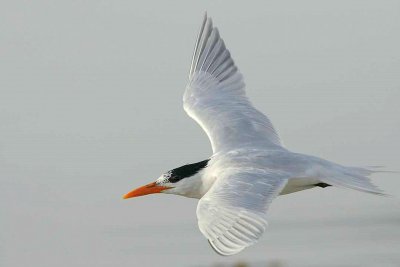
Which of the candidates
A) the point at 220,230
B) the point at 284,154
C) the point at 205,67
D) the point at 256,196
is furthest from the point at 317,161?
the point at 205,67

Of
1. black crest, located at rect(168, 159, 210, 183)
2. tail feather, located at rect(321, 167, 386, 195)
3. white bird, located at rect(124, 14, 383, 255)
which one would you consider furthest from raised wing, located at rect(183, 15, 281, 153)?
tail feather, located at rect(321, 167, 386, 195)

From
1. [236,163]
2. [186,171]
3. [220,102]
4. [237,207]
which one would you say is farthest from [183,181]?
[237,207]

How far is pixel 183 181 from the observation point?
7.42 metres

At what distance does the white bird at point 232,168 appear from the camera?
599 cm

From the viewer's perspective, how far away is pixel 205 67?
8938 mm

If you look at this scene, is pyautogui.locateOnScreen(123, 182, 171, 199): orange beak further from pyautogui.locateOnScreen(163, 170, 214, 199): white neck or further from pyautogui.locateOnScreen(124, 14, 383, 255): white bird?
pyautogui.locateOnScreen(163, 170, 214, 199): white neck

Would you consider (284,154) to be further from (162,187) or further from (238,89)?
(238,89)

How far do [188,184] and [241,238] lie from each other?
177cm

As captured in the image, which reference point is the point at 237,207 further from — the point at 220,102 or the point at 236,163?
the point at 220,102

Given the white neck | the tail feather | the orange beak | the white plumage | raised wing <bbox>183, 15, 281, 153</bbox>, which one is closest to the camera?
the white plumage

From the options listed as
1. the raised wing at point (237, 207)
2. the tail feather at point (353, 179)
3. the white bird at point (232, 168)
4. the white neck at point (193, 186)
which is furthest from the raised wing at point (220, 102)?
the raised wing at point (237, 207)

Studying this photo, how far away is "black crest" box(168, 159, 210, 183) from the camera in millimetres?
7383

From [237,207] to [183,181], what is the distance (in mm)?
1312

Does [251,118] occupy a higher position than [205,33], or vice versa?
[205,33]
